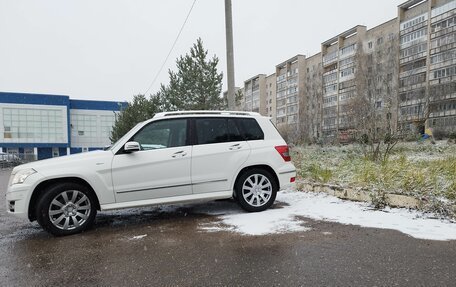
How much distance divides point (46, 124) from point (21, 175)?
68.8 m

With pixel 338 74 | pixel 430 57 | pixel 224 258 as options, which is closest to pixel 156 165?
pixel 224 258

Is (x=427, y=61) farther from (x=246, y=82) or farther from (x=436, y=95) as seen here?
(x=246, y=82)

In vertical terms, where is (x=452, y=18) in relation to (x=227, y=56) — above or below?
above

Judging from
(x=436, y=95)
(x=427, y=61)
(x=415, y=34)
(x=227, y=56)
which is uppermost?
(x=415, y=34)

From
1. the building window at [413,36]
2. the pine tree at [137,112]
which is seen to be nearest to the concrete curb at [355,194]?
the pine tree at [137,112]

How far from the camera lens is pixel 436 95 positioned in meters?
40.4

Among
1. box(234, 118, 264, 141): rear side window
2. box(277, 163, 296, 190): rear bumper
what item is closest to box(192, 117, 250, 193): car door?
box(234, 118, 264, 141): rear side window

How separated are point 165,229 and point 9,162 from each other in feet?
120

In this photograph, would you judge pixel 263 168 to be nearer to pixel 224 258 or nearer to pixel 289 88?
pixel 224 258

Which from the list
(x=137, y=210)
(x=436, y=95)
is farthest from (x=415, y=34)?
(x=137, y=210)

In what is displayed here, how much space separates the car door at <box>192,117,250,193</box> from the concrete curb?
2474mm

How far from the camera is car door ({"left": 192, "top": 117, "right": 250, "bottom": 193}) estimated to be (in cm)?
537

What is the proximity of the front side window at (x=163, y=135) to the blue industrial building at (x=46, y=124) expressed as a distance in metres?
57.1

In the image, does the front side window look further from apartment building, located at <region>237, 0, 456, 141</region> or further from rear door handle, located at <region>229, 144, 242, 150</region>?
apartment building, located at <region>237, 0, 456, 141</region>
